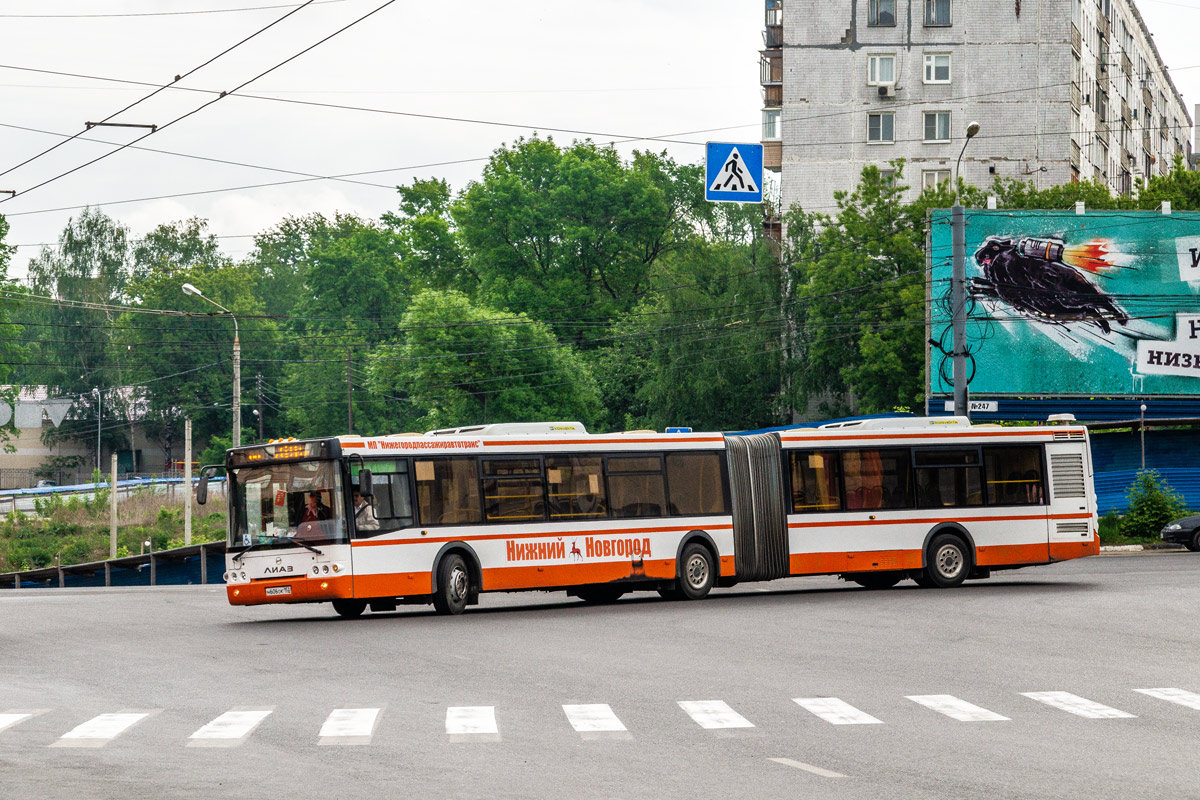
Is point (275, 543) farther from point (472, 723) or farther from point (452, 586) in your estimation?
point (472, 723)

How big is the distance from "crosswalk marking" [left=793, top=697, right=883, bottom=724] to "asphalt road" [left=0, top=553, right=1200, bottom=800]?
0.10ft

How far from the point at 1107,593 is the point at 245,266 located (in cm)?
9385

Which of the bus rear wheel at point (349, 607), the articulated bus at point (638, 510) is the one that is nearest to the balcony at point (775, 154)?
the articulated bus at point (638, 510)

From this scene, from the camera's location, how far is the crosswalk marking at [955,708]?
Answer: 11047mm

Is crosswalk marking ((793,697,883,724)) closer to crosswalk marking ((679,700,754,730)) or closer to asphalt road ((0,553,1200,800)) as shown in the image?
asphalt road ((0,553,1200,800))

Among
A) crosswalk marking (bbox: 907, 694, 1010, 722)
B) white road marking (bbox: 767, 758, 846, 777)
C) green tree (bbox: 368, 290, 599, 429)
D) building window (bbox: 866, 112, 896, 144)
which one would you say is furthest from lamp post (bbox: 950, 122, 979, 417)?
green tree (bbox: 368, 290, 599, 429)

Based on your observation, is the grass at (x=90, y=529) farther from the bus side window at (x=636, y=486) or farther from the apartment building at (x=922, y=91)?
the bus side window at (x=636, y=486)

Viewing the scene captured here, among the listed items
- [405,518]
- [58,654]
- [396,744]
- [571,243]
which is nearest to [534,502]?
[405,518]

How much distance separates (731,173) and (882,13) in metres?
42.6

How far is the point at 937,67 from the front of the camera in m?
66.1

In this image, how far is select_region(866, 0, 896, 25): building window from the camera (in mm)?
66375

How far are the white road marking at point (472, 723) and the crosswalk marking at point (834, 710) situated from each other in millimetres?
2260

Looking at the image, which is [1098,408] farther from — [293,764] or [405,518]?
[293,764]

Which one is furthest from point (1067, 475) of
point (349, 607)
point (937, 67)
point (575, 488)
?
point (937, 67)
